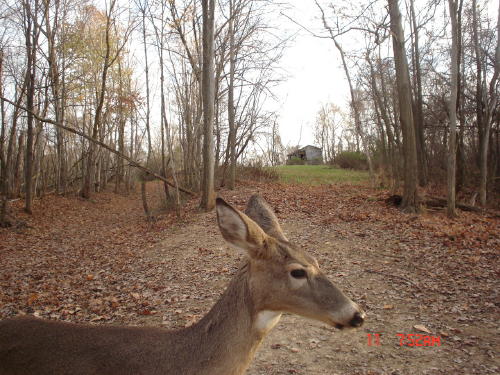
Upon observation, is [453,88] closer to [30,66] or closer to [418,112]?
[418,112]

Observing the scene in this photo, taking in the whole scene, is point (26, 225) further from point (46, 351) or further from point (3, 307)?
point (46, 351)

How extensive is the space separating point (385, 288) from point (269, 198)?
10.00 meters

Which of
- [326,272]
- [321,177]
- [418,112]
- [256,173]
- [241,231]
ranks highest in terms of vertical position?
[418,112]

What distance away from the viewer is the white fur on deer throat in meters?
2.36

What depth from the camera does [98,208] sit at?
75.8 ft

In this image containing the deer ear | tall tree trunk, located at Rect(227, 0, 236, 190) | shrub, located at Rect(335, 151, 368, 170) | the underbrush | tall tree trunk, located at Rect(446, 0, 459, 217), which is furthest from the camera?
shrub, located at Rect(335, 151, 368, 170)

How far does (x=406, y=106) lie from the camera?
41.5 feet

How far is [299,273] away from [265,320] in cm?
39

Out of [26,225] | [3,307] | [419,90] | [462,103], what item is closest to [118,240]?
[26,225]

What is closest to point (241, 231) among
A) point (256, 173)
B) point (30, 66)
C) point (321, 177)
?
point (30, 66)

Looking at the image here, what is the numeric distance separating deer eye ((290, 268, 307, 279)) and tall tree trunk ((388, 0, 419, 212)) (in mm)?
11676

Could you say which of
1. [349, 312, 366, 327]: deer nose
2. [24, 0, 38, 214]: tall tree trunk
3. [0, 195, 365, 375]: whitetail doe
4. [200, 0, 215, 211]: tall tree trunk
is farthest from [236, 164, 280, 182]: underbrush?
[349, 312, 366, 327]: deer nose
